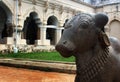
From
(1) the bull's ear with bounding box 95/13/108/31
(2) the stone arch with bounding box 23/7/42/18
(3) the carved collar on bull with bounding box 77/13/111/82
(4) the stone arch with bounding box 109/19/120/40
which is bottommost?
(4) the stone arch with bounding box 109/19/120/40

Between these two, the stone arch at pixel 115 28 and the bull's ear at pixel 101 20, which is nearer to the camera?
the bull's ear at pixel 101 20

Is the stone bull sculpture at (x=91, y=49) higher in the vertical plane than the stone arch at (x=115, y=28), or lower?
higher

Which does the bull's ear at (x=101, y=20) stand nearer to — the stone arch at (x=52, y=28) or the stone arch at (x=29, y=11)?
the stone arch at (x=29, y=11)

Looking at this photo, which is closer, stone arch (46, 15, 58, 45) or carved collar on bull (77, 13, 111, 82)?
carved collar on bull (77, 13, 111, 82)

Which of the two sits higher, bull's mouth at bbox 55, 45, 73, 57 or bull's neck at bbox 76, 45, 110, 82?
bull's mouth at bbox 55, 45, 73, 57

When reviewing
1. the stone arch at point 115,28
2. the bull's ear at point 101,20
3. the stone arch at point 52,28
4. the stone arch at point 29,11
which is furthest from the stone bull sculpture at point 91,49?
the stone arch at point 115,28

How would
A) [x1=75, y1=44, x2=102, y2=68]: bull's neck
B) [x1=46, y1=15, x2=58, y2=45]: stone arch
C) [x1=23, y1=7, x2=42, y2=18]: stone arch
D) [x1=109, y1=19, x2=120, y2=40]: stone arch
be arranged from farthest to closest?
[x1=109, y1=19, x2=120, y2=40]: stone arch → [x1=46, y1=15, x2=58, y2=45]: stone arch → [x1=23, y1=7, x2=42, y2=18]: stone arch → [x1=75, y1=44, x2=102, y2=68]: bull's neck

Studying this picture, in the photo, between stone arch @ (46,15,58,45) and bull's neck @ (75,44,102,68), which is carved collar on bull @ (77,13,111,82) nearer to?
bull's neck @ (75,44,102,68)

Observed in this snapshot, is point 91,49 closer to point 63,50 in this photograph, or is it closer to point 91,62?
point 91,62

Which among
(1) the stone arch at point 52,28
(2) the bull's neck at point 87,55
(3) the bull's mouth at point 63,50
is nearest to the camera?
(3) the bull's mouth at point 63,50

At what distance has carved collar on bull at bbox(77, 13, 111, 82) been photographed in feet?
4.85

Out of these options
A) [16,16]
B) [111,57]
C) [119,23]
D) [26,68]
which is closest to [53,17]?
[16,16]

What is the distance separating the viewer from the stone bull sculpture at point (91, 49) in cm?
148

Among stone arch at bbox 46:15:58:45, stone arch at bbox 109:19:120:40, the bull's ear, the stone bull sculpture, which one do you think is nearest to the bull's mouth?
the stone bull sculpture
